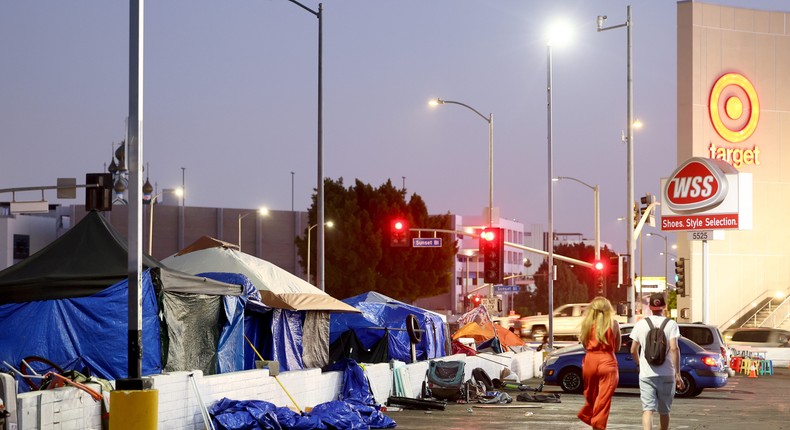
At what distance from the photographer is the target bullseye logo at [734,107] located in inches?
2376

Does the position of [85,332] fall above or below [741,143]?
below

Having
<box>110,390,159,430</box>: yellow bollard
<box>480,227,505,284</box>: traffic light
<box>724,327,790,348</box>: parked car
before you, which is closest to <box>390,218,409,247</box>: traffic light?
<box>480,227,505,284</box>: traffic light

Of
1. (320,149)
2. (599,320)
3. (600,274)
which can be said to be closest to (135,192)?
(599,320)

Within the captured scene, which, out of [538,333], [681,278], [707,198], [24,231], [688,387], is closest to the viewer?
[688,387]

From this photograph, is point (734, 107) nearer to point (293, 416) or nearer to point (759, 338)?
point (759, 338)

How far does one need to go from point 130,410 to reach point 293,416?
5.15 m

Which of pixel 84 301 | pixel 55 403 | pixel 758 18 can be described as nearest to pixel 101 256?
pixel 84 301

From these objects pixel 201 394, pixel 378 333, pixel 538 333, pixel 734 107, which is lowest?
pixel 538 333

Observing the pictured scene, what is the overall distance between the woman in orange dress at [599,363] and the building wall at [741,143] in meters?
47.0

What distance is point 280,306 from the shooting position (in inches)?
945

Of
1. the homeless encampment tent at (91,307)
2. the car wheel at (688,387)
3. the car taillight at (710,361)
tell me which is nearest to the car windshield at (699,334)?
the car taillight at (710,361)

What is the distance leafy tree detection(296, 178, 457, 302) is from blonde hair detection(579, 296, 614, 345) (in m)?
68.8

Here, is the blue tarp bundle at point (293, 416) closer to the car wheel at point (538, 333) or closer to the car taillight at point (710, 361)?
the car taillight at point (710, 361)

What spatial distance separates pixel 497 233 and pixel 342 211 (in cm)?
5190
